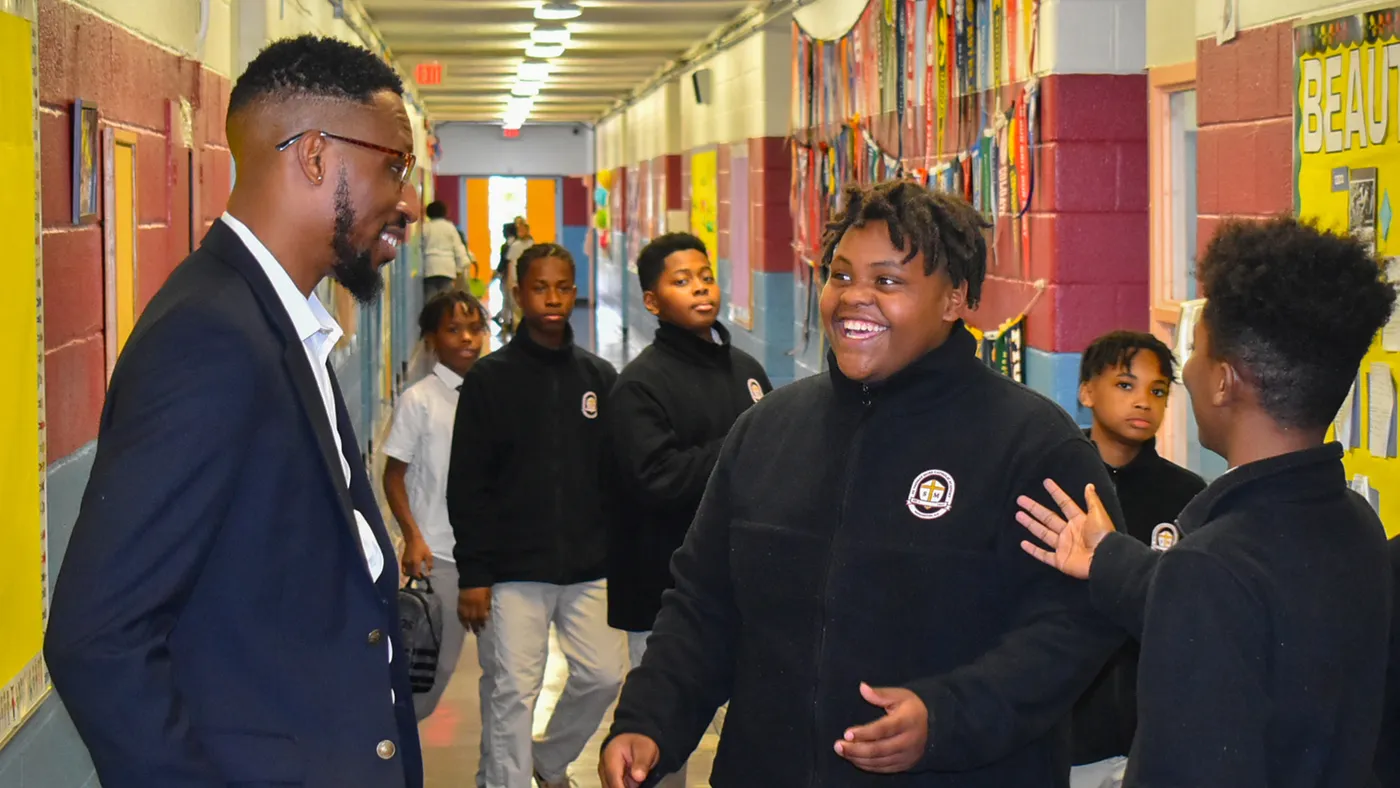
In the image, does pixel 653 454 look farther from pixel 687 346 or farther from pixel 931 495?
pixel 931 495

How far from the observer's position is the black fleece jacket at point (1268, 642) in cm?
162

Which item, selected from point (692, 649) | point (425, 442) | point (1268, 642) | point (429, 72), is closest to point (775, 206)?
point (429, 72)

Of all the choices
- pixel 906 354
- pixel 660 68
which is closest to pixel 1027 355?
pixel 906 354

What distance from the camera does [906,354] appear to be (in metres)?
2.09

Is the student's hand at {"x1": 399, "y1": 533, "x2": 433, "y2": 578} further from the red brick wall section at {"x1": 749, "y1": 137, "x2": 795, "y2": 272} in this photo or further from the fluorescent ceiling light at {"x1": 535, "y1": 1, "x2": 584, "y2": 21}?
the fluorescent ceiling light at {"x1": 535, "y1": 1, "x2": 584, "y2": 21}

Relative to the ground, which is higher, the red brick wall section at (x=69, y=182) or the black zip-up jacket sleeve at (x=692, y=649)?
the red brick wall section at (x=69, y=182)

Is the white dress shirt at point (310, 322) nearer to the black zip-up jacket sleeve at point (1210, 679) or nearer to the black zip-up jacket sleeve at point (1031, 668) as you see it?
the black zip-up jacket sleeve at point (1031, 668)

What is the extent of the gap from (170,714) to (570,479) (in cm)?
254

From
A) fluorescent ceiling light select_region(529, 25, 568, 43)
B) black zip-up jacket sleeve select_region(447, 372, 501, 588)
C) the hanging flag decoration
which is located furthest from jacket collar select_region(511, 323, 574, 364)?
fluorescent ceiling light select_region(529, 25, 568, 43)

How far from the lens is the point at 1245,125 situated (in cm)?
390

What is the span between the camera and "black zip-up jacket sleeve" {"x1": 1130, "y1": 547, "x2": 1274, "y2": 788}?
1613 millimetres

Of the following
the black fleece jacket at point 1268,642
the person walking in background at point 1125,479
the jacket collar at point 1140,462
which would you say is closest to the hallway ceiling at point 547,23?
the person walking in background at point 1125,479

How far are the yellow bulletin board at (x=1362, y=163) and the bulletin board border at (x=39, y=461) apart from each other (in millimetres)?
2392

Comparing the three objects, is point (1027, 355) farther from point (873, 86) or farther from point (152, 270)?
point (152, 270)
